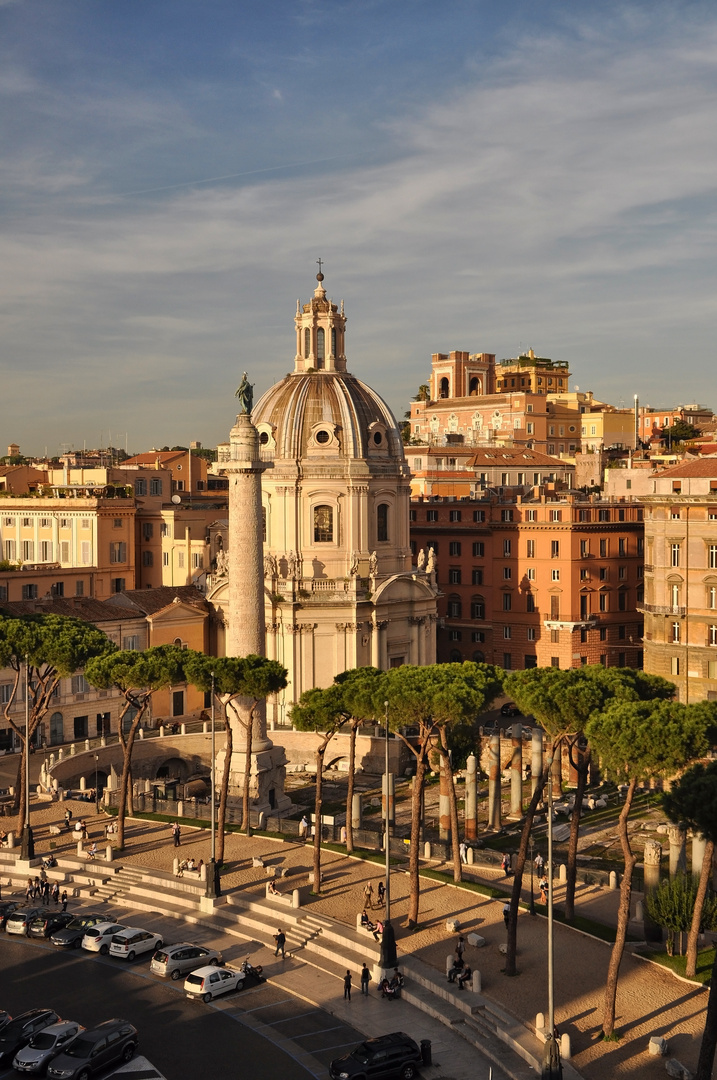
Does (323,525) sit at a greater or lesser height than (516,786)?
greater

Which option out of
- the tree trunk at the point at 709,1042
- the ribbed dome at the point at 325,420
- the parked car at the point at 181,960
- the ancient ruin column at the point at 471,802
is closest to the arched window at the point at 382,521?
the ribbed dome at the point at 325,420

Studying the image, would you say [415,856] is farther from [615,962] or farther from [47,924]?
[47,924]

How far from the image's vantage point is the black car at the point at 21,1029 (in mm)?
33062

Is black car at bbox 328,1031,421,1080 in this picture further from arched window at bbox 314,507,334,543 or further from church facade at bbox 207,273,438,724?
arched window at bbox 314,507,334,543

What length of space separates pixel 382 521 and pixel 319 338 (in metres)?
12.8

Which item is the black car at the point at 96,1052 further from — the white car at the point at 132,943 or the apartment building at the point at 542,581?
the apartment building at the point at 542,581

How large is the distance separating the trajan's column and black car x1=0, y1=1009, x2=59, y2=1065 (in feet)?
81.8

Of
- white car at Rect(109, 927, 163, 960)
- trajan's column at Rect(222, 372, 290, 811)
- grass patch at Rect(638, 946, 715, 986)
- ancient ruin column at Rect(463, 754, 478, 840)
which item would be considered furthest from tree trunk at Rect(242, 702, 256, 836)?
grass patch at Rect(638, 946, 715, 986)

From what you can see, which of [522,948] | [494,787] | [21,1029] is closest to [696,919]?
[522,948]

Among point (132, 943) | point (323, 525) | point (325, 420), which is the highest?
point (325, 420)

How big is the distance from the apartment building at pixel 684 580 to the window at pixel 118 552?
3404cm

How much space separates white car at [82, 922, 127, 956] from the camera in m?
41.2

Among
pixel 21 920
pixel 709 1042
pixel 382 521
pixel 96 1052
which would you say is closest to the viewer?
pixel 709 1042

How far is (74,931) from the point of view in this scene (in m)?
42.4
